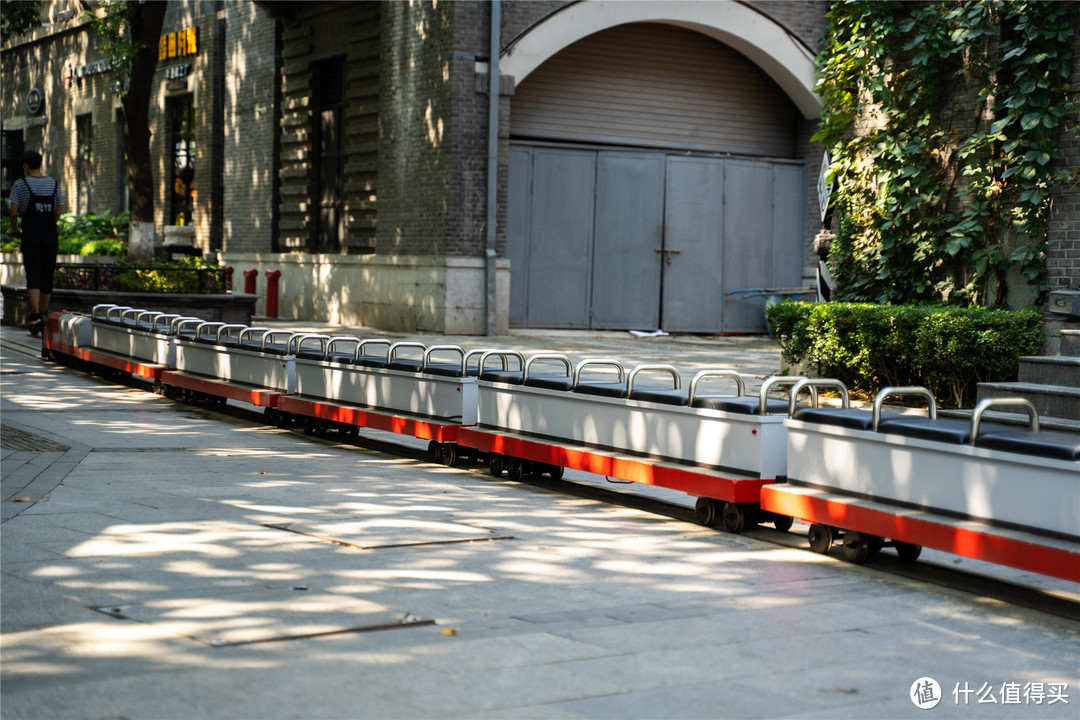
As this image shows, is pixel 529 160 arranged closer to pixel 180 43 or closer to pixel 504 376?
pixel 180 43

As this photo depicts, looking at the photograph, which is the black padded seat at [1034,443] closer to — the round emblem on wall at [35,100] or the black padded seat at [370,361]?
the black padded seat at [370,361]

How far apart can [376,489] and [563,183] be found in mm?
16712

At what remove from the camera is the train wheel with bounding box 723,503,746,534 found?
7.63 meters

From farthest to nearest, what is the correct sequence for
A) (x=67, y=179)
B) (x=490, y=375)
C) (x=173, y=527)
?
(x=67, y=179) → (x=490, y=375) → (x=173, y=527)

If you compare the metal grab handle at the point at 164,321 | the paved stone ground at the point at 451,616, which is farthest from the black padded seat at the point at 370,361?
the metal grab handle at the point at 164,321

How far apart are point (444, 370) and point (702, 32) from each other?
16.8 meters

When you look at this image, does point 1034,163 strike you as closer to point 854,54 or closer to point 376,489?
point 854,54

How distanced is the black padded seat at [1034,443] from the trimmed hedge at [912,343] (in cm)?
600

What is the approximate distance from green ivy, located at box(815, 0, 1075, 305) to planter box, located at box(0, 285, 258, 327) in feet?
33.4

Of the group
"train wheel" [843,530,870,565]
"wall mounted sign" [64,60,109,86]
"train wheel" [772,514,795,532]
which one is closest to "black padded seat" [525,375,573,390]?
"train wheel" [772,514,795,532]

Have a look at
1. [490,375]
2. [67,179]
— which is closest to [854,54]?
[490,375]

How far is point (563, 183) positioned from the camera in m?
24.8

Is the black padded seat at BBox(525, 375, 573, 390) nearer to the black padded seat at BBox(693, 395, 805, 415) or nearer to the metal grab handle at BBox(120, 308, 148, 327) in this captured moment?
the black padded seat at BBox(693, 395, 805, 415)

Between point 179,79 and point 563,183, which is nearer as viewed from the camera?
point 563,183
